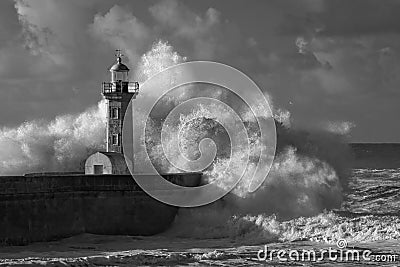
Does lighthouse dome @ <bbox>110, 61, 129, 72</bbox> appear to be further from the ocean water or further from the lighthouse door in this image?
the ocean water

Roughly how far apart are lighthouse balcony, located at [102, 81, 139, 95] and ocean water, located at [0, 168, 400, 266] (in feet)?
14.3

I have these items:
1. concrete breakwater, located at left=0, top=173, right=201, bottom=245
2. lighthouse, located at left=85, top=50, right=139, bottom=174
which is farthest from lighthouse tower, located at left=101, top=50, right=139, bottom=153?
concrete breakwater, located at left=0, top=173, right=201, bottom=245

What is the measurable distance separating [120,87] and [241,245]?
638cm

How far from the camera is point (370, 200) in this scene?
952 inches

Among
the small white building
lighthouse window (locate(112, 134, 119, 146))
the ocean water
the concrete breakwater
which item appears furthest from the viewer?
lighthouse window (locate(112, 134, 119, 146))

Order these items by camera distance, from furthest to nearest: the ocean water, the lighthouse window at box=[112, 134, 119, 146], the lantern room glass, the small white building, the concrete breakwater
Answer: the lantern room glass, the lighthouse window at box=[112, 134, 119, 146], the small white building, the concrete breakwater, the ocean water

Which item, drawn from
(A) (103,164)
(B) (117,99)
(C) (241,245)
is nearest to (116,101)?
(B) (117,99)

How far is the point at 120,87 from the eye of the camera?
2195 cm

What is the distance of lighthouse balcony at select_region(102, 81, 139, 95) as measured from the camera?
21.9m

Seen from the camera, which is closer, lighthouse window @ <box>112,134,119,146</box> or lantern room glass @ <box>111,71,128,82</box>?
lighthouse window @ <box>112,134,119,146</box>

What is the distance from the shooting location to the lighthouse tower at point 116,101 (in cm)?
2180

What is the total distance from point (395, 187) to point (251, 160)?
305 inches

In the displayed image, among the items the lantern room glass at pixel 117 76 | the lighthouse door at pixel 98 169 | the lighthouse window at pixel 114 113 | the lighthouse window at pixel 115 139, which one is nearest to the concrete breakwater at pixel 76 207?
the lighthouse door at pixel 98 169

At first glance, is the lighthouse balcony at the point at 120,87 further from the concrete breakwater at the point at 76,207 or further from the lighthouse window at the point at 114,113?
the concrete breakwater at the point at 76,207
